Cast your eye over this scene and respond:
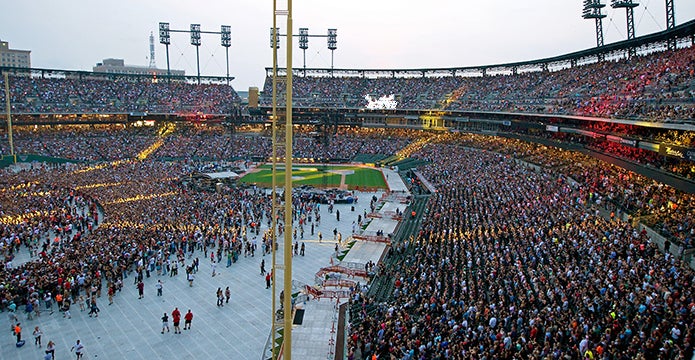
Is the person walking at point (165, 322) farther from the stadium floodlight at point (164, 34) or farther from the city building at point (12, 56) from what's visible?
the city building at point (12, 56)

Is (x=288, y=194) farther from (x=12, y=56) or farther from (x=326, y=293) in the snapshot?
(x=12, y=56)

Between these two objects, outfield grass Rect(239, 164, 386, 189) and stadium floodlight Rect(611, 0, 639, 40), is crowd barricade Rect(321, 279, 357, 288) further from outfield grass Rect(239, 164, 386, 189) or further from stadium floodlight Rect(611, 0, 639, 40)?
stadium floodlight Rect(611, 0, 639, 40)

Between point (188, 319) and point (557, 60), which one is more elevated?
point (557, 60)

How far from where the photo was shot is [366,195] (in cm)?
4103

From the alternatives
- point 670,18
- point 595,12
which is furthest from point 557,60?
point 670,18

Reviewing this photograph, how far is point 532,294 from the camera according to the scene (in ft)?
52.1

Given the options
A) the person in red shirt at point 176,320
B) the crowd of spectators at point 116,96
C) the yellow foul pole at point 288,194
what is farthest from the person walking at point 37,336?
the crowd of spectators at point 116,96

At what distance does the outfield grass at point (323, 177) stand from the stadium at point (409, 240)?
1.48 feet

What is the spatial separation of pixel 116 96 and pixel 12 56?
133 metres

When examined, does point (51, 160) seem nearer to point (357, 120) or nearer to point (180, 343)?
point (357, 120)

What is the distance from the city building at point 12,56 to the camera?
534 ft

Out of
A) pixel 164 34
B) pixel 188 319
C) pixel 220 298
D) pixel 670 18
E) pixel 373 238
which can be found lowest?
pixel 188 319

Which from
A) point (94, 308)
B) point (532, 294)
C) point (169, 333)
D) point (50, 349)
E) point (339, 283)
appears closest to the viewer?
point (50, 349)

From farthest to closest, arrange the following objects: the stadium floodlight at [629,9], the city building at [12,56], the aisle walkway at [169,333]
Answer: the city building at [12,56] → the stadium floodlight at [629,9] → the aisle walkway at [169,333]
